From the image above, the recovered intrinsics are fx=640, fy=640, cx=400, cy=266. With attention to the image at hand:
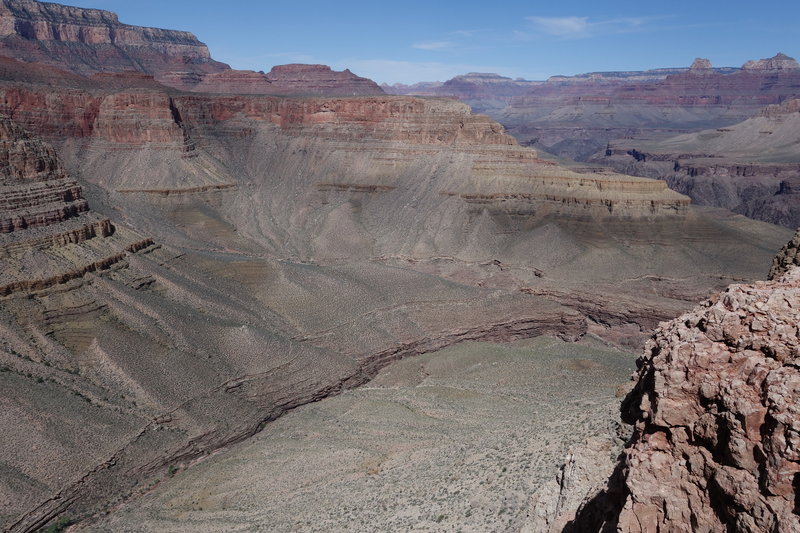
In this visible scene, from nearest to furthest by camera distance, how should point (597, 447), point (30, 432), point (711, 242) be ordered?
point (597, 447)
point (30, 432)
point (711, 242)

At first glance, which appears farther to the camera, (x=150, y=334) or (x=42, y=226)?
(x=42, y=226)

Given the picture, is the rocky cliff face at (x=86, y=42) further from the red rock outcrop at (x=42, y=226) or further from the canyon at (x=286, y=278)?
the red rock outcrop at (x=42, y=226)

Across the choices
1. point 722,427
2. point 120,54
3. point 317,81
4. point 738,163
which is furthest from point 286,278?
point 120,54

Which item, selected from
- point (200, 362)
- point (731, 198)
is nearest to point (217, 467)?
point (200, 362)

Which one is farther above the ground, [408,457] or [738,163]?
[738,163]

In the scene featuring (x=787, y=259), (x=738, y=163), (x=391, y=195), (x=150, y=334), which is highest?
(x=787, y=259)

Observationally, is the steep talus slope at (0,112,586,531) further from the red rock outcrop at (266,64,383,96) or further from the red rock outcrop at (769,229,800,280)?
the red rock outcrop at (266,64,383,96)

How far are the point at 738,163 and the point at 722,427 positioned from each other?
14969cm

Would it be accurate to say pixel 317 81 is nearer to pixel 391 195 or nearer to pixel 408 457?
pixel 391 195

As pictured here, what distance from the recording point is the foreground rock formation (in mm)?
9461

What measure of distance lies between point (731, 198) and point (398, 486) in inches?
5182

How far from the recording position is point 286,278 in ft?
161

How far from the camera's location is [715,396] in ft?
34.4

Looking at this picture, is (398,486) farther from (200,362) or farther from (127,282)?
(127,282)
